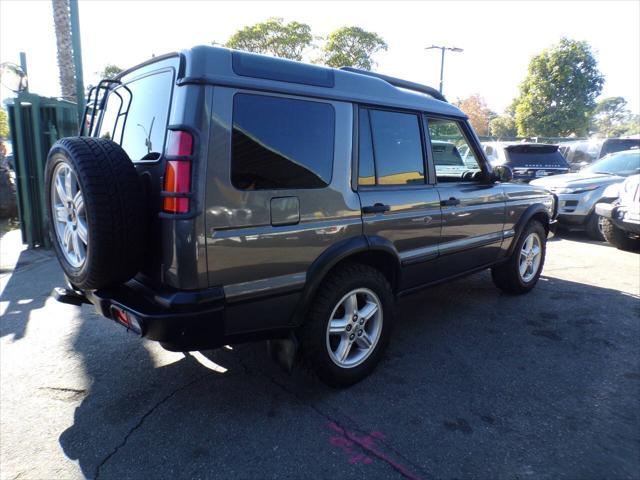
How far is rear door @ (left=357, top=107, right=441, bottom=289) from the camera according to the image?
120 inches

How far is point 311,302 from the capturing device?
9.16 ft

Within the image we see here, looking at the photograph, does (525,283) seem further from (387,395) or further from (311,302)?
(311,302)

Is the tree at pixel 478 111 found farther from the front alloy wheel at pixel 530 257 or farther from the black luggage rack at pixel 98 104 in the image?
the black luggage rack at pixel 98 104

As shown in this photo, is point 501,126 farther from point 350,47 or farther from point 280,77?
point 280,77

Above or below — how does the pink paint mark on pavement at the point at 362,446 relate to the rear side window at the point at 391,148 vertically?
below

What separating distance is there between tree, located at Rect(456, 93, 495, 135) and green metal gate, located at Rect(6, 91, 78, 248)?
53389mm

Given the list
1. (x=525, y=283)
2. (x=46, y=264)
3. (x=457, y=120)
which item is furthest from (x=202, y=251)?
(x=46, y=264)

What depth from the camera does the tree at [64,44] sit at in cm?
962

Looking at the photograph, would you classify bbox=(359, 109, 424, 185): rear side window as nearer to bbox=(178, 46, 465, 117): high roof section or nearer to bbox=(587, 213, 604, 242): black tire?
bbox=(178, 46, 465, 117): high roof section

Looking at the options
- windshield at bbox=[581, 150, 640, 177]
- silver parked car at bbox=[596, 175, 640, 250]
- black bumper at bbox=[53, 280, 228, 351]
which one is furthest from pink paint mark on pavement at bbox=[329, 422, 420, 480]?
windshield at bbox=[581, 150, 640, 177]

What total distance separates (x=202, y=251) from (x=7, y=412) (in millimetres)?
1853

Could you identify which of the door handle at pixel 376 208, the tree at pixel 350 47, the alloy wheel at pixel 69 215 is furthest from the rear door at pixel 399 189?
the tree at pixel 350 47

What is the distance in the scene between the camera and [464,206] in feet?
12.7

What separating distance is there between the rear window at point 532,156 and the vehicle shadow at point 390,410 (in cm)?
717
